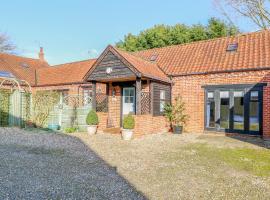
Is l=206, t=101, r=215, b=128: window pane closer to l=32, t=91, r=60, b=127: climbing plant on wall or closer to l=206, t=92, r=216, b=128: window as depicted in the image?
l=206, t=92, r=216, b=128: window

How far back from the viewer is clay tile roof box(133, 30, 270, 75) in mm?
13398

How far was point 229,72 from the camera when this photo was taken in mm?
13414

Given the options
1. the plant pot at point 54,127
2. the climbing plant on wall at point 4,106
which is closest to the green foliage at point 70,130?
the plant pot at point 54,127

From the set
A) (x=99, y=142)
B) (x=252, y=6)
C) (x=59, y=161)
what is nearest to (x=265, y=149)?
(x=99, y=142)

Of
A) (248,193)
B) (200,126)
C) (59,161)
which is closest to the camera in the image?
(248,193)

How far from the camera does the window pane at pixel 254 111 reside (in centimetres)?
1263

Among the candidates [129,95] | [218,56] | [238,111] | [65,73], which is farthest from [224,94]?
[65,73]

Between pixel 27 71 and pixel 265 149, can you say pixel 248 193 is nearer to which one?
pixel 265 149

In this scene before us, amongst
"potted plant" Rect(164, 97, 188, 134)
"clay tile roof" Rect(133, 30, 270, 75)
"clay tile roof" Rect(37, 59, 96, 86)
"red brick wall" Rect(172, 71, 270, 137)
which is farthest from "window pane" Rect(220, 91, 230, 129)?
"clay tile roof" Rect(37, 59, 96, 86)

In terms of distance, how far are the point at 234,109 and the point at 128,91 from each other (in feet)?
20.1

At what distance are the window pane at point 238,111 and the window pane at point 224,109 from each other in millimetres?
364

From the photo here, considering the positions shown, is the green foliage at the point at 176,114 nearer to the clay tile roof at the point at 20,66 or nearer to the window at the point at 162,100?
the window at the point at 162,100

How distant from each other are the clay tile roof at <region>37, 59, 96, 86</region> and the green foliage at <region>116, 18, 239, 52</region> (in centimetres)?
903

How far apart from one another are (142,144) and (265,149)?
4721 mm
